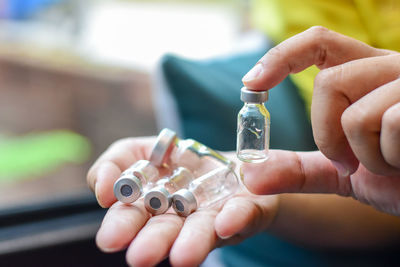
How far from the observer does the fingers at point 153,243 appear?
2.08ft

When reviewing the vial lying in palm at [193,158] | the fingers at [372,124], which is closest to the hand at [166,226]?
the vial lying in palm at [193,158]

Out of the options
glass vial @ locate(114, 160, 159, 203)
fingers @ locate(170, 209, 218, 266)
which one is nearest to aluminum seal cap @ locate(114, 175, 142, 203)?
glass vial @ locate(114, 160, 159, 203)

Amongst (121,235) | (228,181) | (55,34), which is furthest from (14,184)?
(121,235)

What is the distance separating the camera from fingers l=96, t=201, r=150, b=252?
67 centimetres

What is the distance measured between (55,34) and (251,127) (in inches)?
55.5

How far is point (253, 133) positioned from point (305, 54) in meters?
0.23

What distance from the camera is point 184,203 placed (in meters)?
0.80

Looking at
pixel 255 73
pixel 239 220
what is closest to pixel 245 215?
pixel 239 220

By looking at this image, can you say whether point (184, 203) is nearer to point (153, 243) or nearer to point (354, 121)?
point (153, 243)

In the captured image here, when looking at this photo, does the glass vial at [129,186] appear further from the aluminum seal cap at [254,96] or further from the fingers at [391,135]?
the fingers at [391,135]

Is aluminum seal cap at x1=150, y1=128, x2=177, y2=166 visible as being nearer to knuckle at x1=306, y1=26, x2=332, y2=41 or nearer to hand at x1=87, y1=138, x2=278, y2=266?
hand at x1=87, y1=138, x2=278, y2=266

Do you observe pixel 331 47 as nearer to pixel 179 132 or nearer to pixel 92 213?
pixel 179 132

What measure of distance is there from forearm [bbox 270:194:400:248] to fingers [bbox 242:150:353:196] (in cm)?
29

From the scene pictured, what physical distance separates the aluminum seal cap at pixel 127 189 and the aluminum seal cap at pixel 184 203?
0.23 ft
